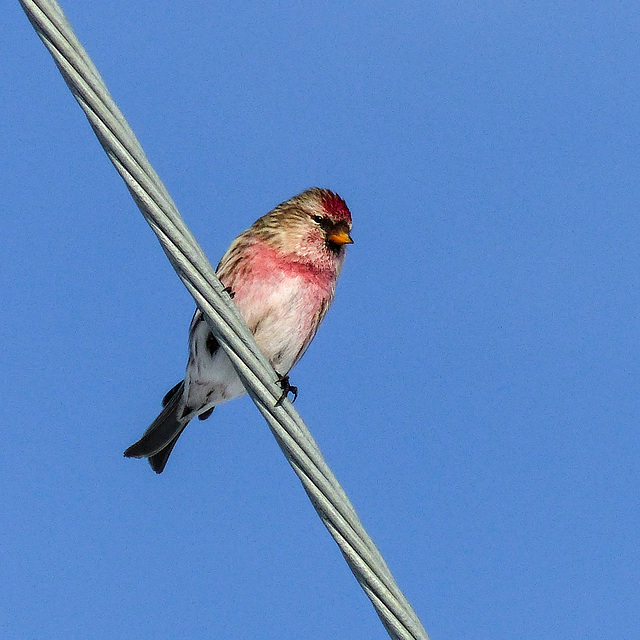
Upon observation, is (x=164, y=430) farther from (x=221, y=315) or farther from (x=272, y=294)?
(x=221, y=315)

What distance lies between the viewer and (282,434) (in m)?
2.95

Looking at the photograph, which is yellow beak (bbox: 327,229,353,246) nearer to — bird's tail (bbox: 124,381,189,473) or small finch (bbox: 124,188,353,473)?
small finch (bbox: 124,188,353,473)

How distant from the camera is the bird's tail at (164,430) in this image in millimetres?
5422

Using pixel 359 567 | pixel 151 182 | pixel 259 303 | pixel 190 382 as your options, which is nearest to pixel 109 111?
pixel 151 182

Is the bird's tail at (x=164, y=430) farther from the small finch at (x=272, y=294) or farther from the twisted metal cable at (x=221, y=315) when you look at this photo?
the twisted metal cable at (x=221, y=315)

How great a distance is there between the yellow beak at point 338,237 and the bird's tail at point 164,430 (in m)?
1.12

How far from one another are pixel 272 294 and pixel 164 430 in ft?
3.61

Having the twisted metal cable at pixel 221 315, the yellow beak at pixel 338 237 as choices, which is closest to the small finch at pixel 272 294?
the yellow beak at pixel 338 237

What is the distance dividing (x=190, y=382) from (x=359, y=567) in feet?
8.33

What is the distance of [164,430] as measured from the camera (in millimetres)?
5438

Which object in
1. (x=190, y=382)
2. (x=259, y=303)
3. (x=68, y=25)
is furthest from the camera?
(x=190, y=382)

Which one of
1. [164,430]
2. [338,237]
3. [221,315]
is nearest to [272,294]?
[338,237]

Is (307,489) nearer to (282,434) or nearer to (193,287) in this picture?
(282,434)

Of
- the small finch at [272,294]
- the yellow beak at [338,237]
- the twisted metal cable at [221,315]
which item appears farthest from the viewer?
the yellow beak at [338,237]
